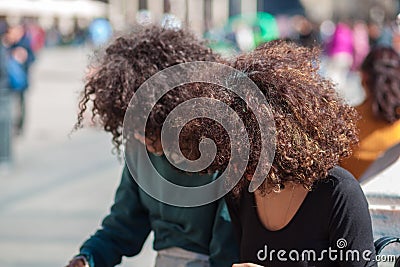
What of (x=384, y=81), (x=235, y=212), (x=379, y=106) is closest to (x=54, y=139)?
(x=384, y=81)

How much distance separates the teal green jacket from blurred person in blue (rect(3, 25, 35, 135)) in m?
8.02

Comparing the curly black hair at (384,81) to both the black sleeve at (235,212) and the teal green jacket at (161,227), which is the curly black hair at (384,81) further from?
the black sleeve at (235,212)

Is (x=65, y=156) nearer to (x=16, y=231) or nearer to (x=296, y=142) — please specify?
(x=16, y=231)

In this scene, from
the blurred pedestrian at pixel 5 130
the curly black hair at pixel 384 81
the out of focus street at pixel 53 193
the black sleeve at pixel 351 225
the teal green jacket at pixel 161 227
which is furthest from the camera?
the blurred pedestrian at pixel 5 130

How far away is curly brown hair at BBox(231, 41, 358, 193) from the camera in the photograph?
6.34ft

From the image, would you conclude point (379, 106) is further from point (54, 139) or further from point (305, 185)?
point (54, 139)

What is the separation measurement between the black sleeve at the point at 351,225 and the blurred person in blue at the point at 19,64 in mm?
8932

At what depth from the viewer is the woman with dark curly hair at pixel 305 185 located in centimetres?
193

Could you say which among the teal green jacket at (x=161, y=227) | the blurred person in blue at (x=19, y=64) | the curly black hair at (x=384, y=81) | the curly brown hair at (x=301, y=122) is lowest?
the blurred person in blue at (x=19, y=64)

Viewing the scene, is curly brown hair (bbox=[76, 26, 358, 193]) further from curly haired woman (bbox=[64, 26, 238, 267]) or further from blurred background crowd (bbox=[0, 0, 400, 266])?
blurred background crowd (bbox=[0, 0, 400, 266])

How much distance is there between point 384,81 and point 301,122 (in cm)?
239

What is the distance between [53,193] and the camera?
296 inches

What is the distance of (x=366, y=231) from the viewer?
6.33ft

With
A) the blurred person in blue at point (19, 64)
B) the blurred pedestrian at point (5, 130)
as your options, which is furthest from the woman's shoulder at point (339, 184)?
the blurred person in blue at point (19, 64)
